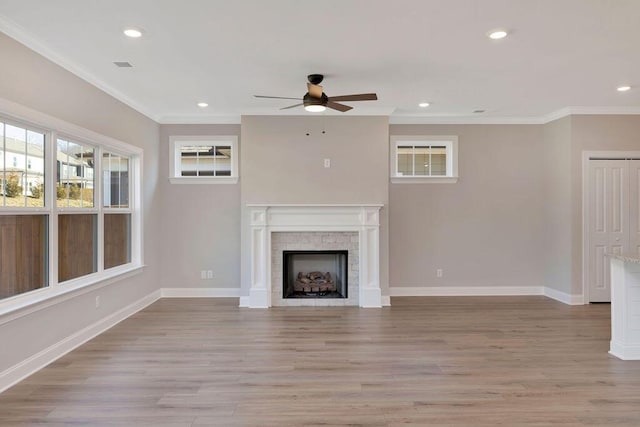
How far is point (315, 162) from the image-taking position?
5.82 meters

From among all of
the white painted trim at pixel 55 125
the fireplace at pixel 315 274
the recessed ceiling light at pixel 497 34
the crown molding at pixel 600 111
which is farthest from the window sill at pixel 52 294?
the crown molding at pixel 600 111

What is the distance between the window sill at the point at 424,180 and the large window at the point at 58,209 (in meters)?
3.72

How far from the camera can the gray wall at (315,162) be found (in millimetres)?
5785

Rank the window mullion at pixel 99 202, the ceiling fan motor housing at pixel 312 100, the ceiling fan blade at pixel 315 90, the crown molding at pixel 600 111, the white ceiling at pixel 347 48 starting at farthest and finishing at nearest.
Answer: the crown molding at pixel 600 111 < the window mullion at pixel 99 202 < the ceiling fan motor housing at pixel 312 100 < the ceiling fan blade at pixel 315 90 < the white ceiling at pixel 347 48

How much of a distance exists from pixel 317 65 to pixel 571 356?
11.7 ft

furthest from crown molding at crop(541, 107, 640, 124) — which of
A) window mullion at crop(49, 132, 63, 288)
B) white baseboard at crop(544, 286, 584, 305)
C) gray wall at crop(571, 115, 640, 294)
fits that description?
window mullion at crop(49, 132, 63, 288)

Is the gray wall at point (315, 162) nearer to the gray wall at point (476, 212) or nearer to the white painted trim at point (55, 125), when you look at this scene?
the gray wall at point (476, 212)

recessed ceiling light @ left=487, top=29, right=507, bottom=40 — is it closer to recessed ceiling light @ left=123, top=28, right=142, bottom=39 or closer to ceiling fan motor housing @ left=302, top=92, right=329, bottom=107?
ceiling fan motor housing @ left=302, top=92, right=329, bottom=107

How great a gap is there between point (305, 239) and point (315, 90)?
2.45m

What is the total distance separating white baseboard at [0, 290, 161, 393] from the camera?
3131 millimetres

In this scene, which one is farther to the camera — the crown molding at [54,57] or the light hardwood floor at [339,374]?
the crown molding at [54,57]

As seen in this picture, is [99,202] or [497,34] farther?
[99,202]

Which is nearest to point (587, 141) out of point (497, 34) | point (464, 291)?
point (464, 291)

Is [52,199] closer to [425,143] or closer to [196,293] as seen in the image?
[196,293]
